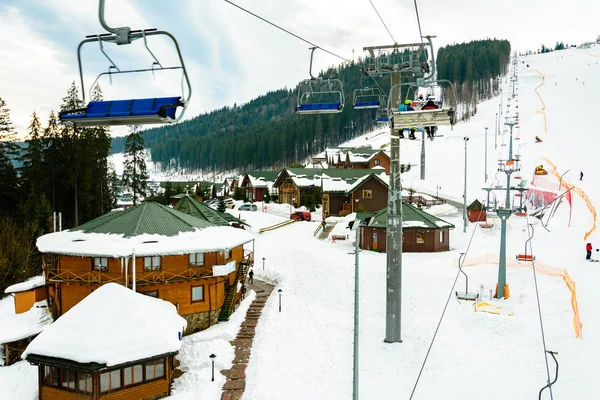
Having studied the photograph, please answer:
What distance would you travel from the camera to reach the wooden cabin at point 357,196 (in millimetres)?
60594

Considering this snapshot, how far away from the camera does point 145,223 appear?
Result: 27094 mm

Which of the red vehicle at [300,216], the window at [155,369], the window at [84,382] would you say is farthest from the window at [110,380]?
the red vehicle at [300,216]

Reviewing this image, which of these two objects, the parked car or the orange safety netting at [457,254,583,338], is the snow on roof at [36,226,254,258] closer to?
the orange safety netting at [457,254,583,338]

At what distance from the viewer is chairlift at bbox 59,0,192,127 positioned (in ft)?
25.3

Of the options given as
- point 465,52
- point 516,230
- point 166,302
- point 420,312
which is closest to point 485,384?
point 420,312

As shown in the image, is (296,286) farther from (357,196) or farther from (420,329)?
(357,196)

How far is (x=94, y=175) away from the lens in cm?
5266

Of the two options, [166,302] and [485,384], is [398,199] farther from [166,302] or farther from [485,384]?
[166,302]

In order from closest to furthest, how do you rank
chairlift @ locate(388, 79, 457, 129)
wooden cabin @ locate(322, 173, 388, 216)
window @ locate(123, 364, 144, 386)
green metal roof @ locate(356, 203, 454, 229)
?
chairlift @ locate(388, 79, 457, 129) → window @ locate(123, 364, 144, 386) → green metal roof @ locate(356, 203, 454, 229) → wooden cabin @ locate(322, 173, 388, 216)

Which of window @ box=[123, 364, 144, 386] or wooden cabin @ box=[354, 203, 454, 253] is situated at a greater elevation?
wooden cabin @ box=[354, 203, 454, 253]

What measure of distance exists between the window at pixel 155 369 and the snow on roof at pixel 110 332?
97 centimetres

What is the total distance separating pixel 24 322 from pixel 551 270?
107 ft

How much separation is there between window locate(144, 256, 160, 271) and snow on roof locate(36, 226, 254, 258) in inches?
41.3

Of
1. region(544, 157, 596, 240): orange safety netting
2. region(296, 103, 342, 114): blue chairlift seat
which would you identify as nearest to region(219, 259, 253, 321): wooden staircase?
region(296, 103, 342, 114): blue chairlift seat
